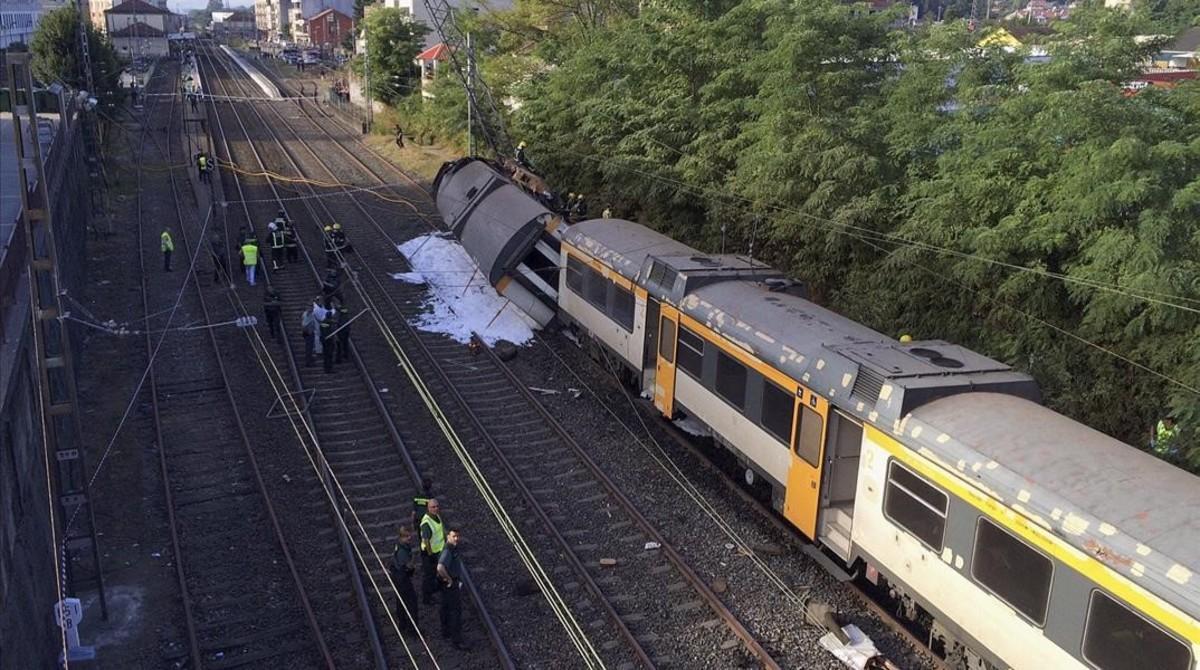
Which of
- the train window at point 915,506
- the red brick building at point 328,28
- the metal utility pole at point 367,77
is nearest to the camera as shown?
the train window at point 915,506

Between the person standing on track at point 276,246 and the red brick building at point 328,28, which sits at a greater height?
the red brick building at point 328,28

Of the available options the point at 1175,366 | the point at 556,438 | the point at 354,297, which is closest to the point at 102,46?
the point at 354,297

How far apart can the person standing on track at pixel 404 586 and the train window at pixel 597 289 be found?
8.40 m

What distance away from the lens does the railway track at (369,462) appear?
10.5 metres

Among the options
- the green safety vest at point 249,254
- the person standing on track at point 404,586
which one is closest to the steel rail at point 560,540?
the person standing on track at point 404,586

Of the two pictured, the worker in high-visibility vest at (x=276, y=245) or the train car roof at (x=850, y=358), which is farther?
the worker in high-visibility vest at (x=276, y=245)

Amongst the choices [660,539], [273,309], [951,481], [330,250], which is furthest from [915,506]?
[330,250]

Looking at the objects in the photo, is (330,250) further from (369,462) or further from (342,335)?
(369,462)

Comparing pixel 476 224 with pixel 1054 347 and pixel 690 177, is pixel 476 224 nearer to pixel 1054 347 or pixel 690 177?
pixel 690 177

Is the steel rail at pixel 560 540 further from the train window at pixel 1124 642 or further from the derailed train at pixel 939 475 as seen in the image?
the train window at pixel 1124 642

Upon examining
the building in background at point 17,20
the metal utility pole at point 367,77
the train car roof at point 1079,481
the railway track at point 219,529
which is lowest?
the railway track at point 219,529

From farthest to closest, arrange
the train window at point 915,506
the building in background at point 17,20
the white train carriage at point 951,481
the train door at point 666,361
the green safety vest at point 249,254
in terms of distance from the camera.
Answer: the building in background at point 17,20 < the green safety vest at point 249,254 < the train door at point 666,361 < the train window at point 915,506 < the white train carriage at point 951,481

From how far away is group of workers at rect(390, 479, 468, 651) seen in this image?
1006 centimetres

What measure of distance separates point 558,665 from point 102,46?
45.0 meters
